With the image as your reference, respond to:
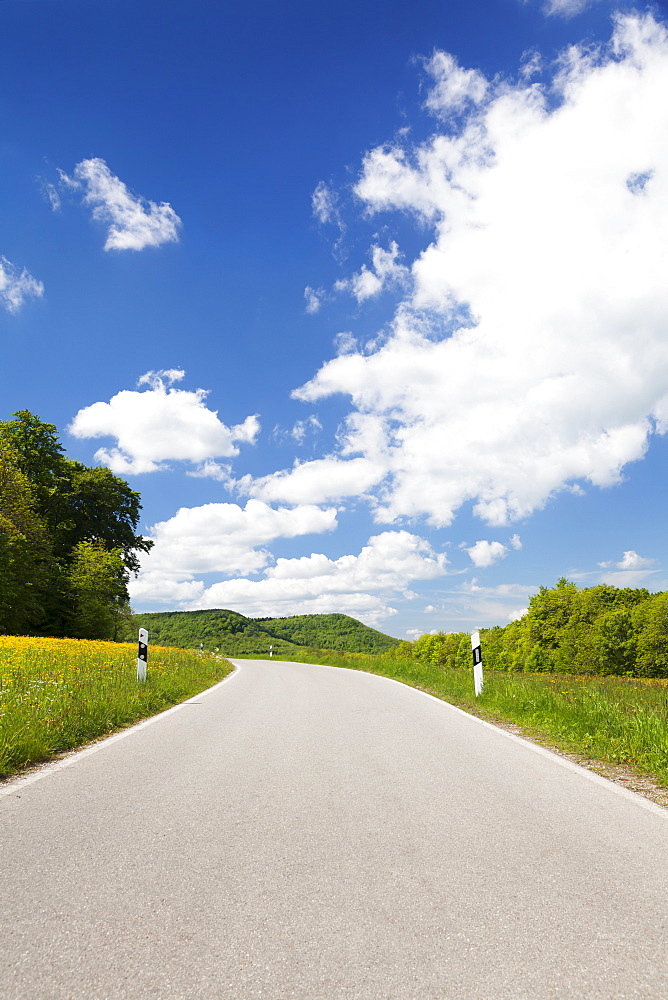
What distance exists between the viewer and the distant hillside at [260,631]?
243 ft

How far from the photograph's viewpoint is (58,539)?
4047cm

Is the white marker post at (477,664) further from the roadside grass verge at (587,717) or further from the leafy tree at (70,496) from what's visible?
the leafy tree at (70,496)

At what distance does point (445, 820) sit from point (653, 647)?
167ft

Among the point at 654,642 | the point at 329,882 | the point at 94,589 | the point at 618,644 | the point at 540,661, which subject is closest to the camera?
the point at 329,882

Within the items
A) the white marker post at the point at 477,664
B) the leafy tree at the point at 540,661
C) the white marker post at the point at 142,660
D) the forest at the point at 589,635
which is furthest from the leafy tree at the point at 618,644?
the white marker post at the point at 142,660

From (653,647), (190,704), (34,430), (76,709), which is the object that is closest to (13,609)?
(34,430)

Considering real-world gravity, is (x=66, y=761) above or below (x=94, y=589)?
below

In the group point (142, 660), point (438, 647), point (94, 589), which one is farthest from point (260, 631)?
point (142, 660)

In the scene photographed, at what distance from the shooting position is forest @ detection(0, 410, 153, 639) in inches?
1261

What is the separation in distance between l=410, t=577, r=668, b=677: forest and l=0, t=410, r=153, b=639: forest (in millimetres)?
30164

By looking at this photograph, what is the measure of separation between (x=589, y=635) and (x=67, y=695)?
54135mm

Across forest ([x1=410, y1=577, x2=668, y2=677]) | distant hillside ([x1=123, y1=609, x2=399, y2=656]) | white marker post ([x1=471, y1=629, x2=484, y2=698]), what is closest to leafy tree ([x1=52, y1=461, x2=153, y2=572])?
distant hillside ([x1=123, y1=609, x2=399, y2=656])

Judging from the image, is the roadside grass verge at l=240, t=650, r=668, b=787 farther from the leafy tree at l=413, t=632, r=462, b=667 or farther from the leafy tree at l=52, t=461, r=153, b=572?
the leafy tree at l=413, t=632, r=462, b=667

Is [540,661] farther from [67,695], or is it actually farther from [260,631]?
Answer: [67,695]
